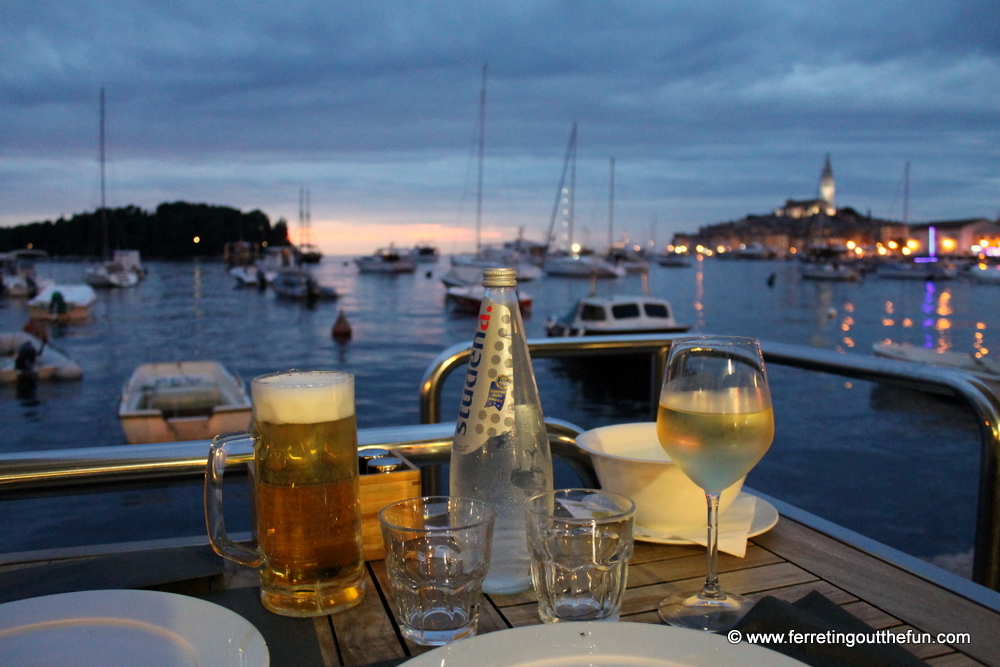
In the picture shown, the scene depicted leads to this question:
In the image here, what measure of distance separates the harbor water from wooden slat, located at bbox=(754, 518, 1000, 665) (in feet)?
13.4

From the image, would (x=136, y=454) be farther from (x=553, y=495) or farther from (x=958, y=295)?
(x=958, y=295)

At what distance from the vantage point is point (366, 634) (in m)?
0.68

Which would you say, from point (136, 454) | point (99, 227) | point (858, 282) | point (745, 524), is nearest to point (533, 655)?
point (745, 524)

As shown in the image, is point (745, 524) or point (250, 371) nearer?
point (745, 524)

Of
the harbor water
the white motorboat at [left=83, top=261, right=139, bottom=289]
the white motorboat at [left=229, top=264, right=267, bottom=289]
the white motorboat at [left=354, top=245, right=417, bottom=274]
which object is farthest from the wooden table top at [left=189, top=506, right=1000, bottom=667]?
the white motorboat at [left=354, top=245, right=417, bottom=274]

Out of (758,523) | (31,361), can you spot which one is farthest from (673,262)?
(758,523)

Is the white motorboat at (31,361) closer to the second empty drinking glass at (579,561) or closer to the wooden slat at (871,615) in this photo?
the second empty drinking glass at (579,561)

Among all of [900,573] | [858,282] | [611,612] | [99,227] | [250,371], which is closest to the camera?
[611,612]

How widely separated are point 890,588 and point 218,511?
0.71 meters

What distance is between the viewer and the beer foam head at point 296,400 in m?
0.71

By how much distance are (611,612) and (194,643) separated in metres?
0.38

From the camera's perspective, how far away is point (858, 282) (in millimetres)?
59312

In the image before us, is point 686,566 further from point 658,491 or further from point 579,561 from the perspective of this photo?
point 579,561

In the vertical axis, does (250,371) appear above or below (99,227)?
below
